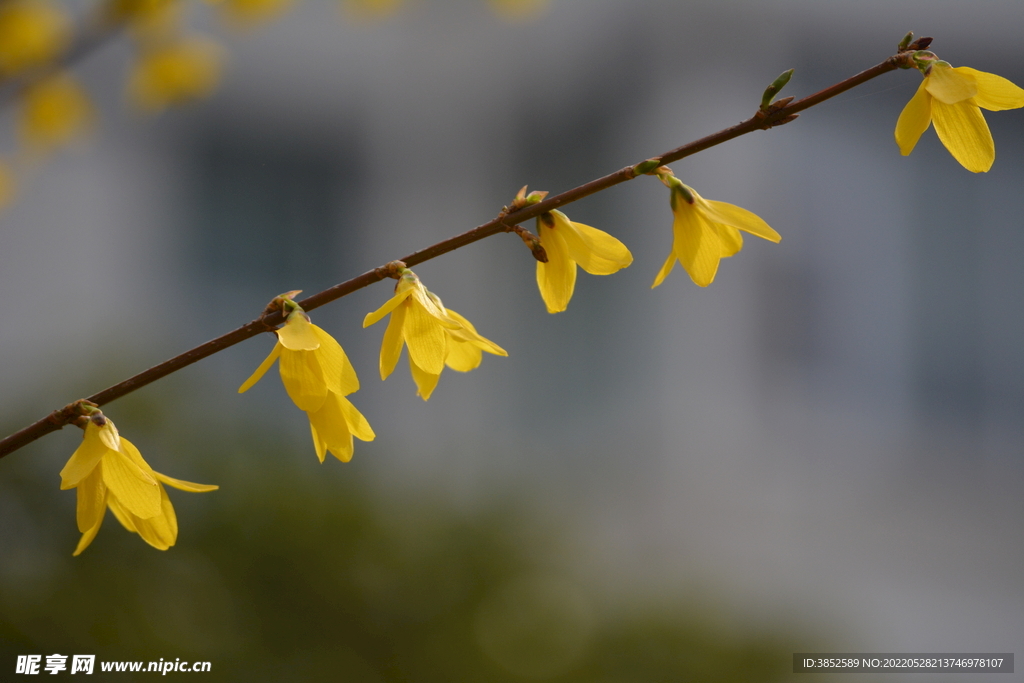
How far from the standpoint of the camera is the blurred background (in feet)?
11.8

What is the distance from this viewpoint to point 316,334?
0.47 meters

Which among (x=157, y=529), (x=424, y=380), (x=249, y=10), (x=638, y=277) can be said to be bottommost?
(x=157, y=529)

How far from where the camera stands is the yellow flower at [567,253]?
513 mm

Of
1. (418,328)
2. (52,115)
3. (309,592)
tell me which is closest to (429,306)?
(418,328)

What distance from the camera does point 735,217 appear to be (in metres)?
0.52

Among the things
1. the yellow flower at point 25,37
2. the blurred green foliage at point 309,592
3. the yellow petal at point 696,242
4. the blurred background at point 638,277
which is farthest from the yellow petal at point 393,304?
the blurred background at point 638,277

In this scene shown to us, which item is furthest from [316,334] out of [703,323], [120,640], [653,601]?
[703,323]

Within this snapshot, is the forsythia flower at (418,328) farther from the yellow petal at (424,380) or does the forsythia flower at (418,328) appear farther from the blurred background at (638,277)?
the blurred background at (638,277)

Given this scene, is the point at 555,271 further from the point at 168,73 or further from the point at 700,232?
the point at 168,73

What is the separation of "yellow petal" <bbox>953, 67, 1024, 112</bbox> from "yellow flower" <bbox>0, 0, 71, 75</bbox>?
3.88 feet

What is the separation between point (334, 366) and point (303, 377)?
22mm

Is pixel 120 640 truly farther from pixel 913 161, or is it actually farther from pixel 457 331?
pixel 913 161

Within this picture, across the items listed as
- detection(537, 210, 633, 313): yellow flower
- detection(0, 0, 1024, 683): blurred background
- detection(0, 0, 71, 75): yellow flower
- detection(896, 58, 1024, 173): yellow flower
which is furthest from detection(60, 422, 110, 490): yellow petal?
detection(0, 0, 1024, 683): blurred background

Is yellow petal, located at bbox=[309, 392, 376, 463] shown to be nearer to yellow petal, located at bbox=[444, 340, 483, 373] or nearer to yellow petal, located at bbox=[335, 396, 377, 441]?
yellow petal, located at bbox=[335, 396, 377, 441]
